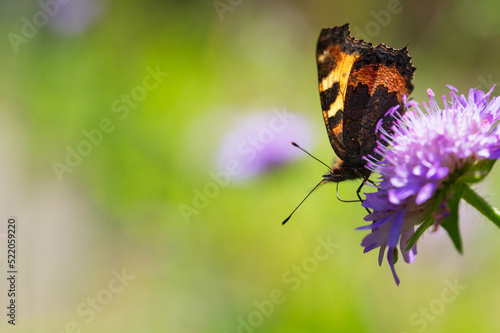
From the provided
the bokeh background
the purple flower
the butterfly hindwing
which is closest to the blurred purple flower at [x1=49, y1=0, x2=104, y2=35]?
the bokeh background

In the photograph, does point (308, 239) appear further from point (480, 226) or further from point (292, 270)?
point (480, 226)

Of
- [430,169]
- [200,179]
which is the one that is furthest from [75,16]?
[430,169]

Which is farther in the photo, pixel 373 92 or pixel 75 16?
pixel 75 16

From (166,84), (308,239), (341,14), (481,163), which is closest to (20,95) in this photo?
(166,84)

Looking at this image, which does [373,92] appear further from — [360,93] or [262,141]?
[262,141]

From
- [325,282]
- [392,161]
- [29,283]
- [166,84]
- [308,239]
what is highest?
[166,84]

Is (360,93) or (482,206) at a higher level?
(360,93)

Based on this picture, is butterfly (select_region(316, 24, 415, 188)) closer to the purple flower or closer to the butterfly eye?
the butterfly eye
